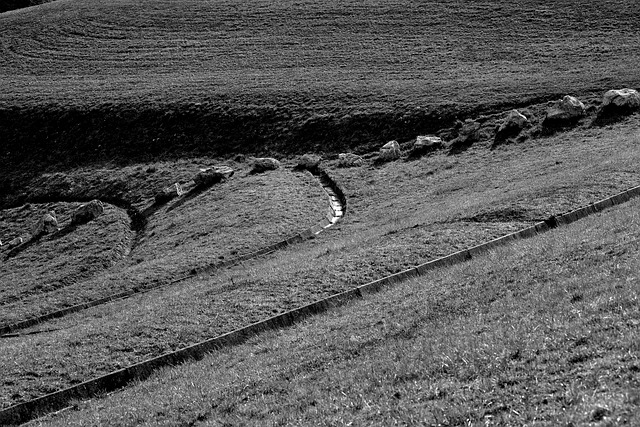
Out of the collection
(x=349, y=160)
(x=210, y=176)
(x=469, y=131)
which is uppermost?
(x=469, y=131)

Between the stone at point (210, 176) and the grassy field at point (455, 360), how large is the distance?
31073mm

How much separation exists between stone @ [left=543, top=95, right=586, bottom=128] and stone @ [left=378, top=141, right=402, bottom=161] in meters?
9.45

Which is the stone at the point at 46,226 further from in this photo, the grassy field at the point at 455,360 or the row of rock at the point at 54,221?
the grassy field at the point at 455,360

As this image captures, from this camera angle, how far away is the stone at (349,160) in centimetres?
5056

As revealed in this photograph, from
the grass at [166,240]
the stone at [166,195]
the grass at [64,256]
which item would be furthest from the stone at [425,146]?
the grass at [64,256]

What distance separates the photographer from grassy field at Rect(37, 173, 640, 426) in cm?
1089

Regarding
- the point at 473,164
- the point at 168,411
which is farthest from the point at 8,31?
the point at 168,411

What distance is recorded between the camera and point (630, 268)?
52.9ft

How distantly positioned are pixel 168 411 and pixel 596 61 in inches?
2222

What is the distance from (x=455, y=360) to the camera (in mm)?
13188

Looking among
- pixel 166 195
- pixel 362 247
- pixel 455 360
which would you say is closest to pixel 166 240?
pixel 166 195

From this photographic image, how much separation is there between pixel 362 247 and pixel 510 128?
76.9ft

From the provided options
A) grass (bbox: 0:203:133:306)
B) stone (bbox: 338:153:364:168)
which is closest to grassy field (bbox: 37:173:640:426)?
grass (bbox: 0:203:133:306)

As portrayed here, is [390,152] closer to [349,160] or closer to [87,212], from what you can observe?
[349,160]
